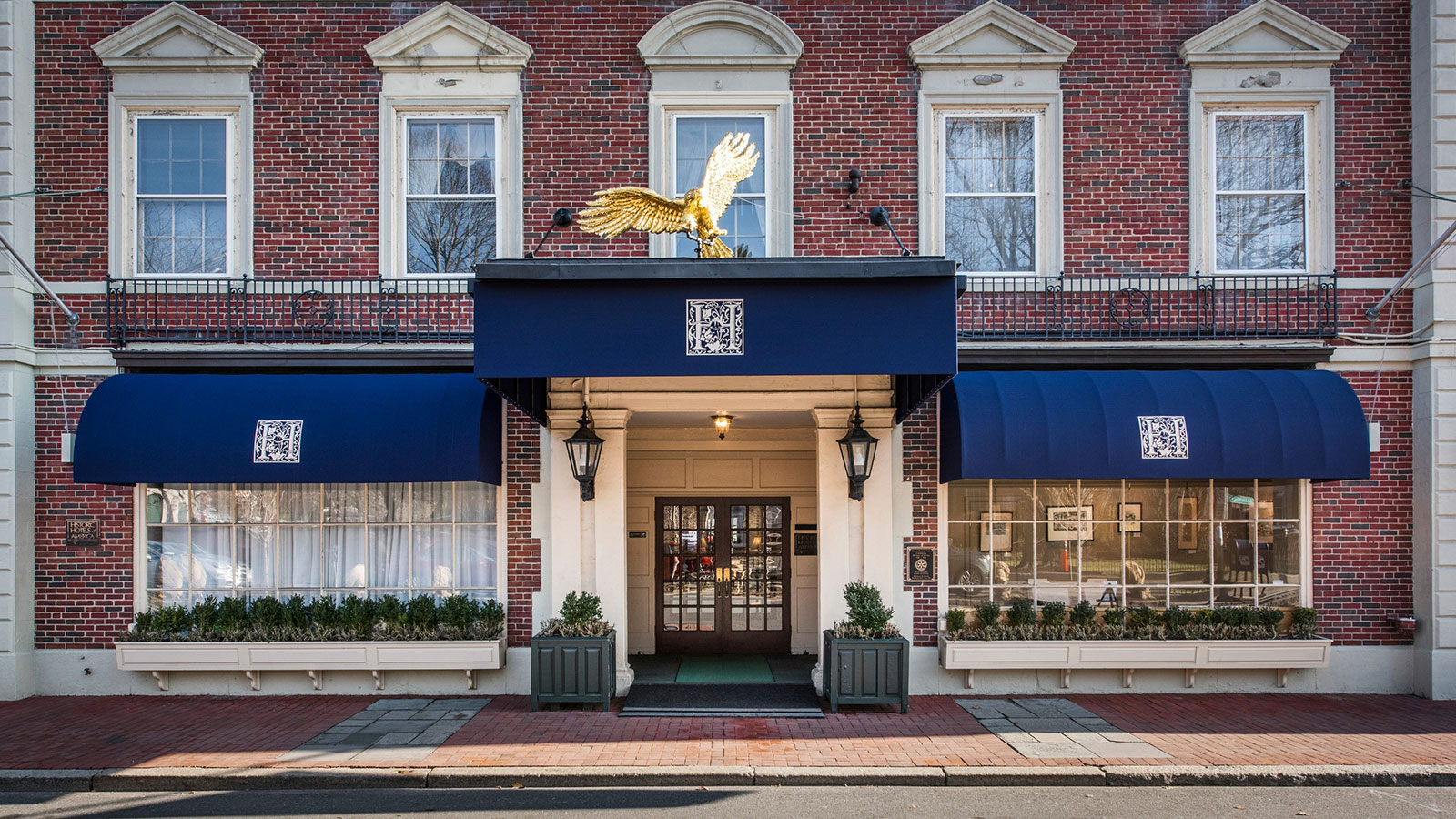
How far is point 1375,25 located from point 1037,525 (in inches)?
268

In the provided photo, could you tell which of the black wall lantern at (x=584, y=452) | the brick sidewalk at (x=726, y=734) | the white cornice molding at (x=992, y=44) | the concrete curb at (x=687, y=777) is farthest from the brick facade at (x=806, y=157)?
the concrete curb at (x=687, y=777)

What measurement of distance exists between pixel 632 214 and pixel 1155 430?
575 centimetres

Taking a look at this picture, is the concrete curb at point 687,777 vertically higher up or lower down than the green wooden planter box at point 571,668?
lower down

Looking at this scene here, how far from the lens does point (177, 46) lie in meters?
10.2

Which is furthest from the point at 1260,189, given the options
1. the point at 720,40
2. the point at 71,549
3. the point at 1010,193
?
the point at 71,549

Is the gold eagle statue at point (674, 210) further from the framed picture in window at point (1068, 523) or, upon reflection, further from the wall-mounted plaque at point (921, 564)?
the framed picture in window at point (1068, 523)

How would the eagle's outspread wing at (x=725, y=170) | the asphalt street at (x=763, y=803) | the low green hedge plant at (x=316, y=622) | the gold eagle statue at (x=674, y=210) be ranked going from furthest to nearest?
1. the low green hedge plant at (x=316, y=622)
2. the eagle's outspread wing at (x=725, y=170)
3. the gold eagle statue at (x=674, y=210)
4. the asphalt street at (x=763, y=803)

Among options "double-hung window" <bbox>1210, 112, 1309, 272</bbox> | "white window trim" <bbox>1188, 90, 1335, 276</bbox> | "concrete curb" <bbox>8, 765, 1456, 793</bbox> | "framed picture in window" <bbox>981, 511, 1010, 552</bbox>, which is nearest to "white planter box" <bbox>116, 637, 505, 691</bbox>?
"concrete curb" <bbox>8, 765, 1456, 793</bbox>

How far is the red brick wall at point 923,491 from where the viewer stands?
10.1 metres

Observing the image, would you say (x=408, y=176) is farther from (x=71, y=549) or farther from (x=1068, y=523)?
(x=1068, y=523)

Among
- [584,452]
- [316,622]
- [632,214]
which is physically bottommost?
[316,622]

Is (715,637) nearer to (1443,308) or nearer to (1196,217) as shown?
(1196,217)

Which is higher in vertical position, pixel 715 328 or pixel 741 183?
pixel 741 183

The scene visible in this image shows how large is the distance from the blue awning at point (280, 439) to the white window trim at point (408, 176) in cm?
177
